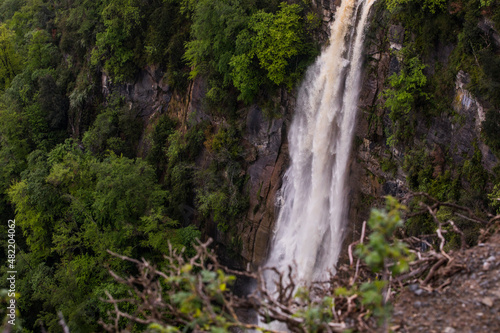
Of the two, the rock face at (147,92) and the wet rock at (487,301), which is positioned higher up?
the rock face at (147,92)

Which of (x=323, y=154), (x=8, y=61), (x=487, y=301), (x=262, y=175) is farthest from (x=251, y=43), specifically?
(x=8, y=61)

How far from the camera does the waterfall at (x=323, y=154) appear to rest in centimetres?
1427

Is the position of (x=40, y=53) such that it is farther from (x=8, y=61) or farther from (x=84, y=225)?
(x=84, y=225)

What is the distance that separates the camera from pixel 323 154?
607 inches

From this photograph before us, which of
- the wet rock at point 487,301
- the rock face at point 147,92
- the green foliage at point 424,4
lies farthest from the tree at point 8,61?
the wet rock at point 487,301

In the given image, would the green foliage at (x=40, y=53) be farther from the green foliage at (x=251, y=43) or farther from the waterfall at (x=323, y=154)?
the waterfall at (x=323, y=154)

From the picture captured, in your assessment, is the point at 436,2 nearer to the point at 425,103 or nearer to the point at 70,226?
the point at 425,103

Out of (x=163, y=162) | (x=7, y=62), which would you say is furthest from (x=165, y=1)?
(x=7, y=62)

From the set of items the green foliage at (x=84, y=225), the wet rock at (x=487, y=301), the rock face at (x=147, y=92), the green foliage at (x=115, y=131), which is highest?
the rock face at (x=147, y=92)

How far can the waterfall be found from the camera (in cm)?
1427

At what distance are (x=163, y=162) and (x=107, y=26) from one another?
344 inches

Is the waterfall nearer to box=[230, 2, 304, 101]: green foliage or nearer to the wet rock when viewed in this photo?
box=[230, 2, 304, 101]: green foliage

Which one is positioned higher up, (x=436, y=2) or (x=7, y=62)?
(x=436, y=2)

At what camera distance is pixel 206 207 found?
17953mm
